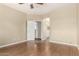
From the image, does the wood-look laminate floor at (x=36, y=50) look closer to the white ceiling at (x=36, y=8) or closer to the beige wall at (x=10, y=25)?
the beige wall at (x=10, y=25)

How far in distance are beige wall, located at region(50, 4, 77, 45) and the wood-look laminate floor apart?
16 cm

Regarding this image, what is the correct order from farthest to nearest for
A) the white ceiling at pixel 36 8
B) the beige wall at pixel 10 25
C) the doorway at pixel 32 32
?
the doorway at pixel 32 32 → the beige wall at pixel 10 25 → the white ceiling at pixel 36 8

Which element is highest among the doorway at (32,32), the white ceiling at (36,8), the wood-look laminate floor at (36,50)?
the white ceiling at (36,8)

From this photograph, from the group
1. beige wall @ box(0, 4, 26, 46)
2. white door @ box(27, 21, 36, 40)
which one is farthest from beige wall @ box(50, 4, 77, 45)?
beige wall @ box(0, 4, 26, 46)

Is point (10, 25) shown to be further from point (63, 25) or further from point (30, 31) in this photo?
point (63, 25)

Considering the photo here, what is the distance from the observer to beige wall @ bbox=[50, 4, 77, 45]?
7.97 feet

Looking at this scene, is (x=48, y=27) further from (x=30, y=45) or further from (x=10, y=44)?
(x=10, y=44)

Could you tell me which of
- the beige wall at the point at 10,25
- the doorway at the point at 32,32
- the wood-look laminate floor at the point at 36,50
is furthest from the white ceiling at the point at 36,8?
the wood-look laminate floor at the point at 36,50

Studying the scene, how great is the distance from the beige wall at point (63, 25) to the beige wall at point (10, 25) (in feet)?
2.29

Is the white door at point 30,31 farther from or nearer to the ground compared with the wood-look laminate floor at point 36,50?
farther from the ground

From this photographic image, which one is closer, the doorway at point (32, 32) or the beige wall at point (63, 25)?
the beige wall at point (63, 25)

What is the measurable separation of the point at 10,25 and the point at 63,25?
46.7 inches

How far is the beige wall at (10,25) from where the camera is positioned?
93.9 inches

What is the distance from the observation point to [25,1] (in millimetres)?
1983
